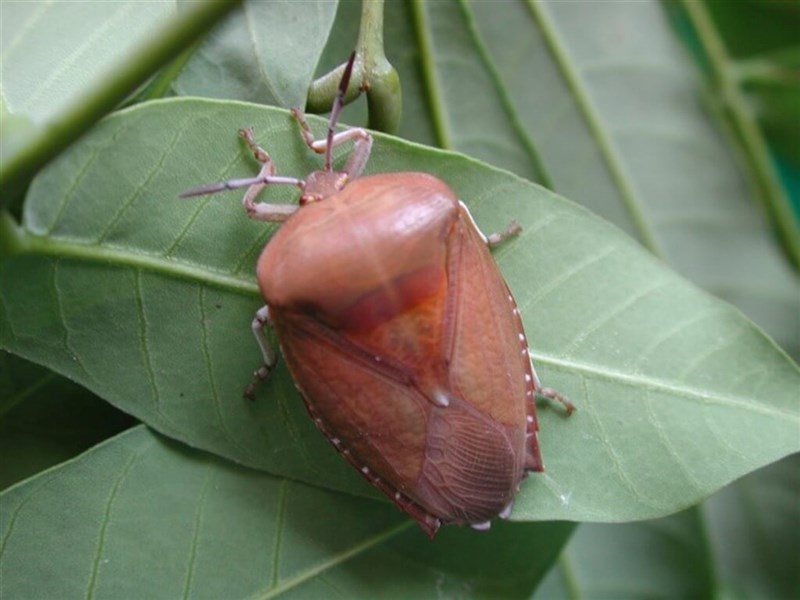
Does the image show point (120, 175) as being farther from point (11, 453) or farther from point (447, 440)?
point (447, 440)

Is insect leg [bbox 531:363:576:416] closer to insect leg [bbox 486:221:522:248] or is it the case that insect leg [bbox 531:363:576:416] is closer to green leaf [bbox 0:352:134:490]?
insect leg [bbox 486:221:522:248]

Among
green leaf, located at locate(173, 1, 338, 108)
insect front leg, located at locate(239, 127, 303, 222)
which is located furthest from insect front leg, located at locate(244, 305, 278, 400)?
green leaf, located at locate(173, 1, 338, 108)

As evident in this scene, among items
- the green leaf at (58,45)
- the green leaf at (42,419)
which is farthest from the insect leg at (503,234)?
the green leaf at (42,419)

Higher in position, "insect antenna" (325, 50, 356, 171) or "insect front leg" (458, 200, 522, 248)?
"insect antenna" (325, 50, 356, 171)

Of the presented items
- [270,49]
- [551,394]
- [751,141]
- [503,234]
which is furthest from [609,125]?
[270,49]

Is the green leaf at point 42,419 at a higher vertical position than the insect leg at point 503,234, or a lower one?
higher

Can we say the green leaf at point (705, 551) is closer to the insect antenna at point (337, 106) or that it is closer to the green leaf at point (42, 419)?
the green leaf at point (42, 419)
